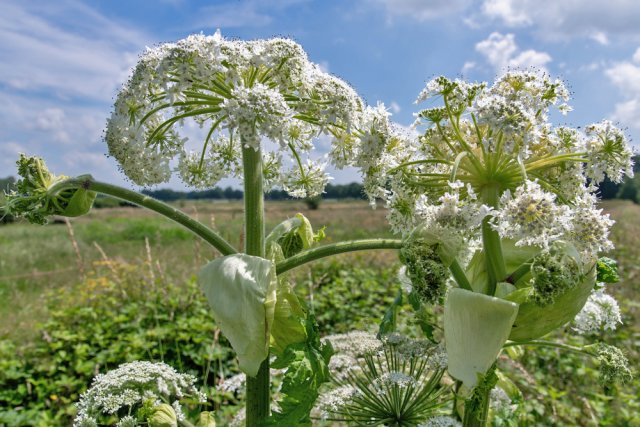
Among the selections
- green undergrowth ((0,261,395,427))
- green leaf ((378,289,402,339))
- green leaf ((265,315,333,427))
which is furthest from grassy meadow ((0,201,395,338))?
green leaf ((265,315,333,427))

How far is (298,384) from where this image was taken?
58.5 inches

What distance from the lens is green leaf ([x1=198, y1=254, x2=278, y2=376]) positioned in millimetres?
1466

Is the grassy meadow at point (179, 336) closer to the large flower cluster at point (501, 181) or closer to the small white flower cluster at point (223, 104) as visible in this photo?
the small white flower cluster at point (223, 104)

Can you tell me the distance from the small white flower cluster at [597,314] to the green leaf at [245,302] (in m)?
1.13

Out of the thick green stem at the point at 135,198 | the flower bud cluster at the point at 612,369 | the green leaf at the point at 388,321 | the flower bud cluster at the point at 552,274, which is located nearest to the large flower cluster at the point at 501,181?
the flower bud cluster at the point at 552,274

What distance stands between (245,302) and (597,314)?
1298 millimetres

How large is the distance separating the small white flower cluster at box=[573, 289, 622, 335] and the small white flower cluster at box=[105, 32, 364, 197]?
1.03m

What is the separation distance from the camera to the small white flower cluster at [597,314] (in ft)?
6.08

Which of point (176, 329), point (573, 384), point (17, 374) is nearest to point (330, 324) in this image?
point (176, 329)

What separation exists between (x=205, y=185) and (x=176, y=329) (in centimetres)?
376

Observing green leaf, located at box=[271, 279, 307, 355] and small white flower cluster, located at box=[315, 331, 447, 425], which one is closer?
green leaf, located at box=[271, 279, 307, 355]

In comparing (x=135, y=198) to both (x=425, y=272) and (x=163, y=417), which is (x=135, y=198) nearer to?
(x=163, y=417)

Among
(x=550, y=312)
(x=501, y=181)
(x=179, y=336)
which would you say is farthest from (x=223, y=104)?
(x=179, y=336)

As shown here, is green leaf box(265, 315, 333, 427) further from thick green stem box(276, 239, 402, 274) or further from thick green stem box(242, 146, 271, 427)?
thick green stem box(276, 239, 402, 274)
